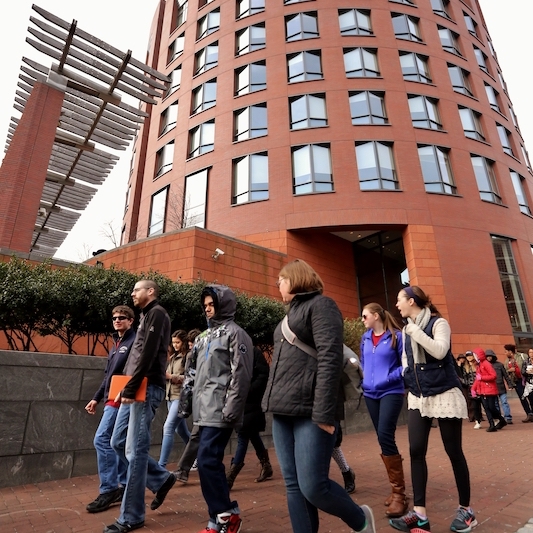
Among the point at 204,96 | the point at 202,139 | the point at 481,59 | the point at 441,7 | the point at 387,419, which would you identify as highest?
the point at 441,7

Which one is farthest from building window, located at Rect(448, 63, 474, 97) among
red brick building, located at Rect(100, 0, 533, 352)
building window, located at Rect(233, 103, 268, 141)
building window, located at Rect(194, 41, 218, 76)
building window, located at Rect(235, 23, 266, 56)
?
building window, located at Rect(194, 41, 218, 76)

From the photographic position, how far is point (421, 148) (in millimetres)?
19438

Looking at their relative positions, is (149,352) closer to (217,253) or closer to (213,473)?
(213,473)

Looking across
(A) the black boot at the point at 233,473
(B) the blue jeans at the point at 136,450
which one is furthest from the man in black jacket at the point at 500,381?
(B) the blue jeans at the point at 136,450

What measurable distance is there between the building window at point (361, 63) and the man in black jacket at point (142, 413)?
20749 millimetres

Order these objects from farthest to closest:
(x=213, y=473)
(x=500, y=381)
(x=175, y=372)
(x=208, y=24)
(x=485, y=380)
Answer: (x=208, y=24), (x=500, y=381), (x=485, y=380), (x=175, y=372), (x=213, y=473)

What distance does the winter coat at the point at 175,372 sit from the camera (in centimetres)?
545

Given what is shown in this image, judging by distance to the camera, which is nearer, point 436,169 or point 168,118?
point 436,169

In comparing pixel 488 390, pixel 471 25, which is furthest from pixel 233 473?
pixel 471 25

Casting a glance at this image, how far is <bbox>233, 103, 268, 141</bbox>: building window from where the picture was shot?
19.9m

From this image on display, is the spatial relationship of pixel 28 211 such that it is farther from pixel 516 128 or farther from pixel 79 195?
pixel 516 128

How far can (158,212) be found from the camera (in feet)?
70.8

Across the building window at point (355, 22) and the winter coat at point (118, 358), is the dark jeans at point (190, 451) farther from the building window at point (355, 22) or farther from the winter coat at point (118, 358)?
the building window at point (355, 22)

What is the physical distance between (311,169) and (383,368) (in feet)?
50.4
